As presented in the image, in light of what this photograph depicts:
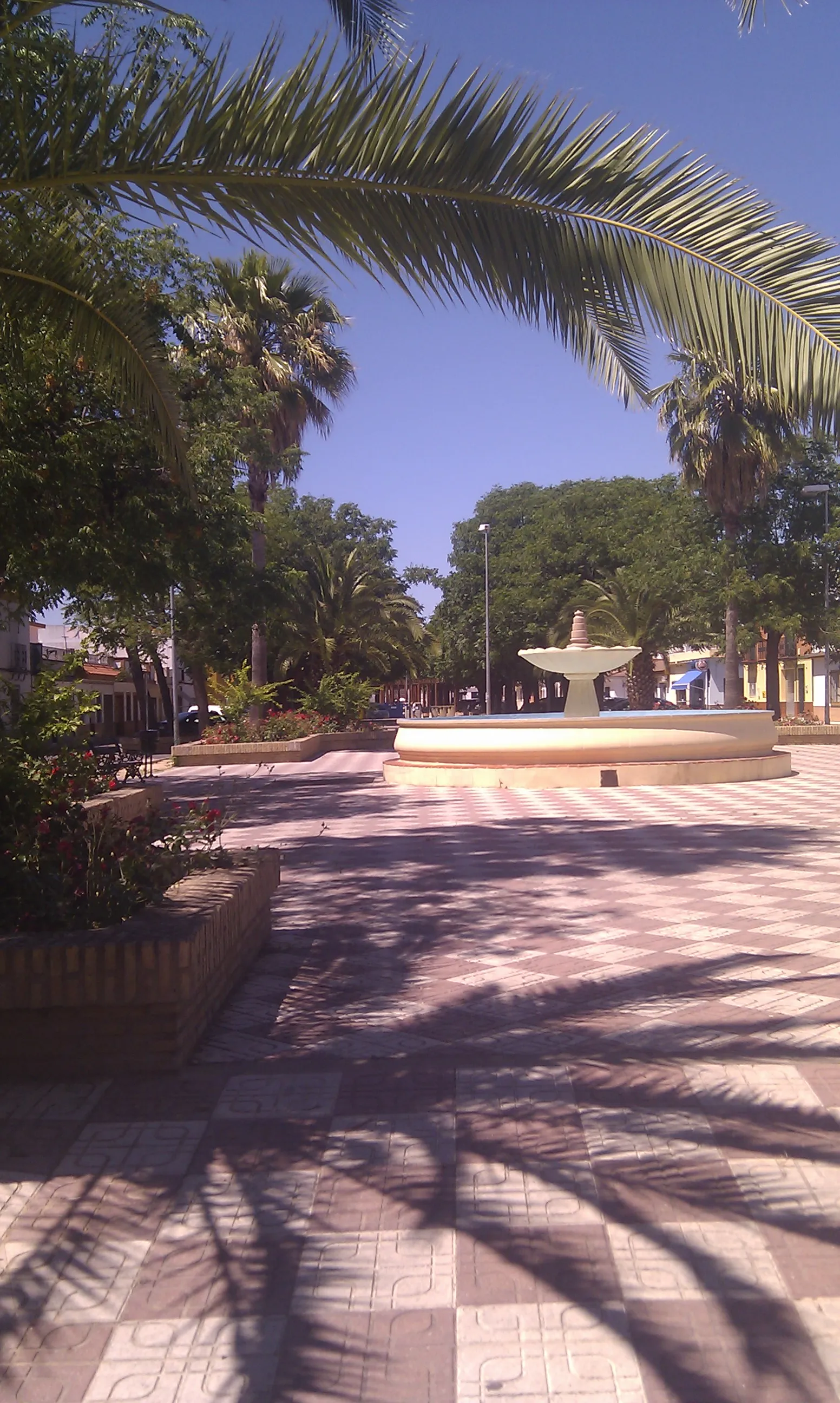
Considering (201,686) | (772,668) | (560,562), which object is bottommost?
(201,686)

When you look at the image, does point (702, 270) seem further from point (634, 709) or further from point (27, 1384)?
point (634, 709)

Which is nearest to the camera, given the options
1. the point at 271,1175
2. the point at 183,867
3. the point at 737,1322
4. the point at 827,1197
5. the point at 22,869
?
the point at 737,1322

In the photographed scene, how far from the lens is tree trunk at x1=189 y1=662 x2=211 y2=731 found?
39844mm

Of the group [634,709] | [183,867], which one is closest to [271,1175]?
[183,867]

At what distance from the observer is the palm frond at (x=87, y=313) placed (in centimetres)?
584

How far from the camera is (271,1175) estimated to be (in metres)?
4.10

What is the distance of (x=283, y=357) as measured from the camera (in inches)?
1126

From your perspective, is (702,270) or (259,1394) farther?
(702,270)

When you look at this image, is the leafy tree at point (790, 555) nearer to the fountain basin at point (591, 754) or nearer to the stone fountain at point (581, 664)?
the stone fountain at point (581, 664)

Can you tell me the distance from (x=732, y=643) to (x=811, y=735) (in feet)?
13.2

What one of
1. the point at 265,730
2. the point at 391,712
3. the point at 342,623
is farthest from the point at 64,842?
the point at 391,712

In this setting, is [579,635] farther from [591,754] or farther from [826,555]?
[826,555]

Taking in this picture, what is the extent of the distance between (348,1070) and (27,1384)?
7.30 ft

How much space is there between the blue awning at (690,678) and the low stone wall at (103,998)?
7224 cm
